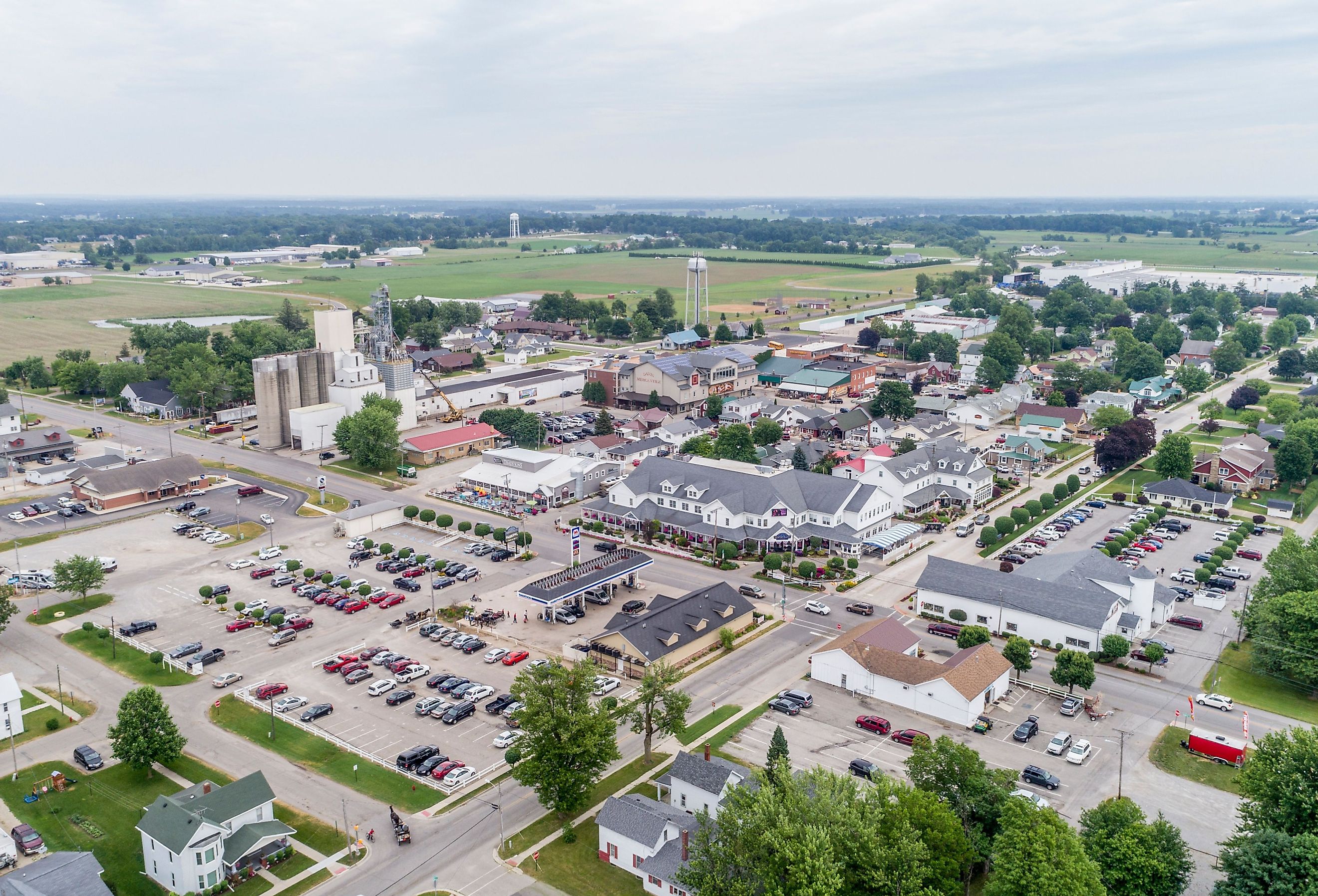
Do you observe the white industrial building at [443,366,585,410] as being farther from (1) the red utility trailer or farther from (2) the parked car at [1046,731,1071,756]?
(1) the red utility trailer

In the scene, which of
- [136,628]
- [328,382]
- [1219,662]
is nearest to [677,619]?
[1219,662]

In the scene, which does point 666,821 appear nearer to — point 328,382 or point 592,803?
point 592,803

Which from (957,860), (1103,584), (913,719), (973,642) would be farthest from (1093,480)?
(957,860)

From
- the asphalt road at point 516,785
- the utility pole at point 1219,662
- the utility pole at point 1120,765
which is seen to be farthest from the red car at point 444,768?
the utility pole at point 1219,662

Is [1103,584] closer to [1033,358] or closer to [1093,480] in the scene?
[1093,480]

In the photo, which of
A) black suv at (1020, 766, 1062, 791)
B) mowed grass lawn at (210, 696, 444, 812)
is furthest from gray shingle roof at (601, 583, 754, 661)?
black suv at (1020, 766, 1062, 791)

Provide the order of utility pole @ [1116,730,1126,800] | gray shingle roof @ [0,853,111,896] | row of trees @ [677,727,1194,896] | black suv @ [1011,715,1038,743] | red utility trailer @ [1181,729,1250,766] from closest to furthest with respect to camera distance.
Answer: row of trees @ [677,727,1194,896], gray shingle roof @ [0,853,111,896], utility pole @ [1116,730,1126,800], red utility trailer @ [1181,729,1250,766], black suv @ [1011,715,1038,743]

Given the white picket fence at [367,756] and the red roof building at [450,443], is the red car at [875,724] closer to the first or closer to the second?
the white picket fence at [367,756]
